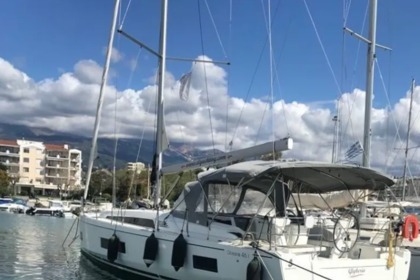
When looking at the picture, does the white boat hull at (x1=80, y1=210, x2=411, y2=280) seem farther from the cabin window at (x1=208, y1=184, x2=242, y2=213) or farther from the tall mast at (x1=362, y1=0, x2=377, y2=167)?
the tall mast at (x1=362, y1=0, x2=377, y2=167)

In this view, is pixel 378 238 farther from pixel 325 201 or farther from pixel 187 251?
pixel 187 251

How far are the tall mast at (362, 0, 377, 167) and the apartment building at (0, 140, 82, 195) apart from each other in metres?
135

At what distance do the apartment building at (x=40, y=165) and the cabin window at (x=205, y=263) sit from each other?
463 feet

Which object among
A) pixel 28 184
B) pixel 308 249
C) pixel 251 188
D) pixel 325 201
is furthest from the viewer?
pixel 28 184

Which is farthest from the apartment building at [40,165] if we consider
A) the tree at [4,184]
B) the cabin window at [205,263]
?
the cabin window at [205,263]

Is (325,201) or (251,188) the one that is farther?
(325,201)

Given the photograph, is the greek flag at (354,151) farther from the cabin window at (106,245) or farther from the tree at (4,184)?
the tree at (4,184)

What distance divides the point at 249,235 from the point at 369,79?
11.6 metres

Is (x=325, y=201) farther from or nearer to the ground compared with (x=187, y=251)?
farther from the ground

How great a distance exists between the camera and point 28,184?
14875 cm

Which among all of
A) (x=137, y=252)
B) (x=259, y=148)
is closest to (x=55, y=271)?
(x=137, y=252)

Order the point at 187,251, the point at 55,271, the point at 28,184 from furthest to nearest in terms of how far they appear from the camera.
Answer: the point at 28,184 → the point at 55,271 → the point at 187,251

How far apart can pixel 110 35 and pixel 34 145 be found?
142m

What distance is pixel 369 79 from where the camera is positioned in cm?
2188
